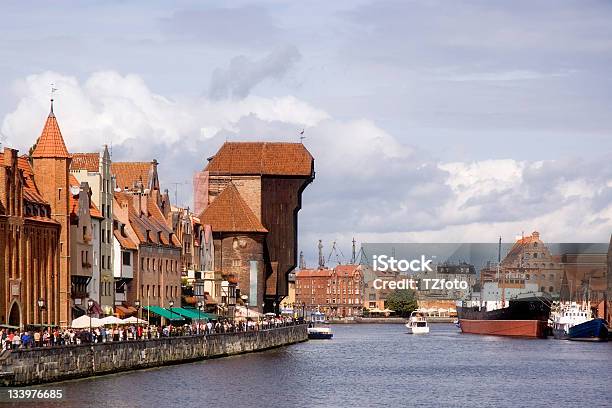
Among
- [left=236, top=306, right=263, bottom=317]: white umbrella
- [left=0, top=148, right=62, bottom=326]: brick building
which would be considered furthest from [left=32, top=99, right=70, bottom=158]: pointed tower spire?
[left=236, top=306, right=263, bottom=317]: white umbrella

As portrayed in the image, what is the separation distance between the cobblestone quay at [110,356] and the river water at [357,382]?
0.76m

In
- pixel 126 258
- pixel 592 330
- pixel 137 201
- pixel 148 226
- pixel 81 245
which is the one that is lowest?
pixel 592 330

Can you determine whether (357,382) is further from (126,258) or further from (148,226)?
(148,226)

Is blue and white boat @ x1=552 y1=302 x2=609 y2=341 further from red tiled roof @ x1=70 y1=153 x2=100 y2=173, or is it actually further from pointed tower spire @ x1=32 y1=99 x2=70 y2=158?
pointed tower spire @ x1=32 y1=99 x2=70 y2=158

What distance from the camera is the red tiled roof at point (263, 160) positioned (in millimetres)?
173125

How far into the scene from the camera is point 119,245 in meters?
112

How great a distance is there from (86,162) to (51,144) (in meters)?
23.7

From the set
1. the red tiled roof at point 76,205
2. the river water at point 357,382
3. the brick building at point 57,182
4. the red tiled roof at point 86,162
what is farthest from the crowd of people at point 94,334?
the red tiled roof at point 86,162

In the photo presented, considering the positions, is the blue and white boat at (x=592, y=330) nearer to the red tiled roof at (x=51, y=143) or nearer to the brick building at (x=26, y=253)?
the brick building at (x=26, y=253)

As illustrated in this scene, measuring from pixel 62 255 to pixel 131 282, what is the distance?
20.8 meters

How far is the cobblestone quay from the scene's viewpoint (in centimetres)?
6700

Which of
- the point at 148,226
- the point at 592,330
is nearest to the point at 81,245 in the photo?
the point at 148,226

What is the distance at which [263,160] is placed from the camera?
175375 millimetres

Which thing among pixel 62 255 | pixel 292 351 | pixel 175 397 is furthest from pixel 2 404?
pixel 292 351
